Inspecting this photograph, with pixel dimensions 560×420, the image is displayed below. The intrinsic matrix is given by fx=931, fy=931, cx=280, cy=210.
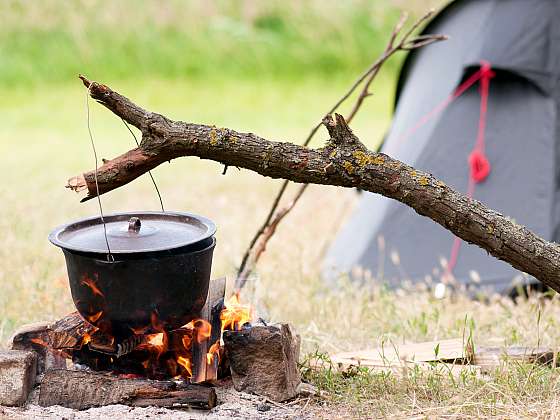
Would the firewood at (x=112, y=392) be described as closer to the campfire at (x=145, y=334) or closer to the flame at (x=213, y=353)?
the campfire at (x=145, y=334)

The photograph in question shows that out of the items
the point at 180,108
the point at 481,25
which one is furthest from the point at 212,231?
the point at 180,108

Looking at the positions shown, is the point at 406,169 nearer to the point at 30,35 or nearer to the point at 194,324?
the point at 194,324

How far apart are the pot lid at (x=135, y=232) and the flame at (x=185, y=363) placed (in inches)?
20.2

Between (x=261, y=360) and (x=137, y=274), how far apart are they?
2.02 feet

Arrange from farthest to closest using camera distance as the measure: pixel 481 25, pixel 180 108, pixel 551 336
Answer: pixel 180 108, pixel 481 25, pixel 551 336

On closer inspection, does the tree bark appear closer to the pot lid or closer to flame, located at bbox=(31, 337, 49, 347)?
the pot lid

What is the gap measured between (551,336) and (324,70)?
10197mm

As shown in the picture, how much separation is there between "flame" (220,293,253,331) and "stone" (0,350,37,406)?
771 mm

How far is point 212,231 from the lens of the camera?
11.0 ft

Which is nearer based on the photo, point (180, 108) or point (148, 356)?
point (148, 356)

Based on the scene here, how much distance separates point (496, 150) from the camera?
19.3 ft

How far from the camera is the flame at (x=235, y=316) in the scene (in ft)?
12.3

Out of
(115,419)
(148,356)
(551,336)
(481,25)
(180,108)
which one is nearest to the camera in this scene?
(115,419)

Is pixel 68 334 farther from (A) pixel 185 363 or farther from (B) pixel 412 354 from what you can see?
(B) pixel 412 354
